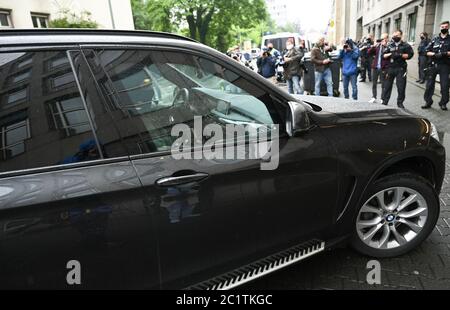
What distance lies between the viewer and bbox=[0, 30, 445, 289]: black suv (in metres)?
1.62

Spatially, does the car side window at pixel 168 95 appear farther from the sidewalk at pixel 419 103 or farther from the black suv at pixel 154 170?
the sidewalk at pixel 419 103

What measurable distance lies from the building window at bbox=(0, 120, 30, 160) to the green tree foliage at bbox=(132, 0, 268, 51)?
3411 cm

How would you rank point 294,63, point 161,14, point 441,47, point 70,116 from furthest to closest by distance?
point 161,14 < point 294,63 < point 441,47 < point 70,116

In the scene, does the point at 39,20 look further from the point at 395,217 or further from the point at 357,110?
the point at 395,217

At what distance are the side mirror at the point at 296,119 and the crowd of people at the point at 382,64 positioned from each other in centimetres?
493

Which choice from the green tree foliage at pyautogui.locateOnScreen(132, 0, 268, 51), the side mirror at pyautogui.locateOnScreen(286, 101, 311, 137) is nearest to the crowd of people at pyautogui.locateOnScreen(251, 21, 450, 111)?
the side mirror at pyautogui.locateOnScreen(286, 101, 311, 137)

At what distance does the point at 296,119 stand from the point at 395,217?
126cm

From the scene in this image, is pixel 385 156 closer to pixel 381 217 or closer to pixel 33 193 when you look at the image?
pixel 381 217

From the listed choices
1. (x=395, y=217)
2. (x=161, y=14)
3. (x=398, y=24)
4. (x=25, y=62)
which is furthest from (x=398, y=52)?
(x=161, y=14)

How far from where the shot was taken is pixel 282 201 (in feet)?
7.16

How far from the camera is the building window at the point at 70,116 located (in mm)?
1723

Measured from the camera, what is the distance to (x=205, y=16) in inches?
1457
